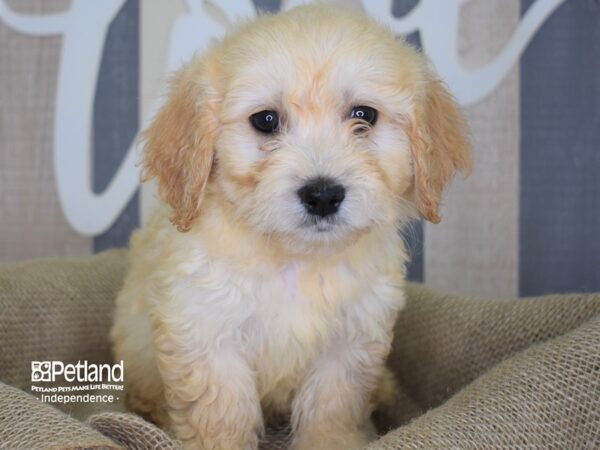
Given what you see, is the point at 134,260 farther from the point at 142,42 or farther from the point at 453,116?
the point at 142,42

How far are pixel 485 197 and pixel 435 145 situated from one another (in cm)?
155

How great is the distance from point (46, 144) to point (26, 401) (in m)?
2.11

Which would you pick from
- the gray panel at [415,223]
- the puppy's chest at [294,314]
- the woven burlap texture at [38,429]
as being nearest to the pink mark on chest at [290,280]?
the puppy's chest at [294,314]

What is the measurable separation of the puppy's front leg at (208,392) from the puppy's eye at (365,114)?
0.70 m

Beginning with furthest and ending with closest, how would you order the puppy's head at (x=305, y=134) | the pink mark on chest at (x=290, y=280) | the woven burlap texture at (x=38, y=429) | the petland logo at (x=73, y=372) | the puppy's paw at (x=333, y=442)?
the petland logo at (x=73, y=372) < the puppy's paw at (x=333, y=442) < the pink mark on chest at (x=290, y=280) < the puppy's head at (x=305, y=134) < the woven burlap texture at (x=38, y=429)

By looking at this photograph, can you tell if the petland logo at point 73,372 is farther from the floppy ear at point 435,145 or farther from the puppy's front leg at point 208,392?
the floppy ear at point 435,145

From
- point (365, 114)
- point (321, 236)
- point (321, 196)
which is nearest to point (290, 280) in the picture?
point (321, 236)

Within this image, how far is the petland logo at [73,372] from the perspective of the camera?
9.36 feet

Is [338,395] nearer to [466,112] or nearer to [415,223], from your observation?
[415,223]

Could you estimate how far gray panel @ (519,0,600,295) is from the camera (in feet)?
12.6

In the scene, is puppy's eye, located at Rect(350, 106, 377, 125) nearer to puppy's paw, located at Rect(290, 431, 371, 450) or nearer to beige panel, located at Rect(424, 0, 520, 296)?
puppy's paw, located at Rect(290, 431, 371, 450)

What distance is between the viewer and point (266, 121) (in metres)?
2.31

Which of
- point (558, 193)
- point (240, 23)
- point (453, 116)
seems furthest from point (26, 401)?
point (558, 193)

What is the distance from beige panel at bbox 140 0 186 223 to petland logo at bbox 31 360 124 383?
43.4 inches
